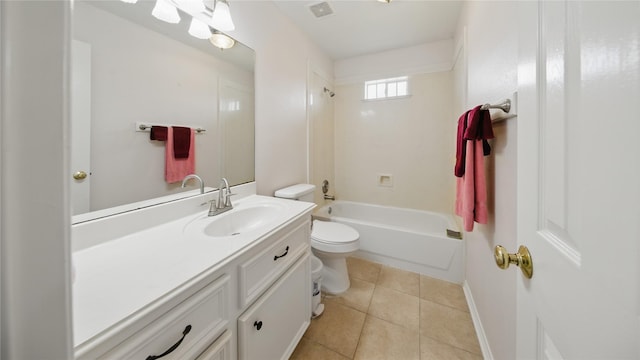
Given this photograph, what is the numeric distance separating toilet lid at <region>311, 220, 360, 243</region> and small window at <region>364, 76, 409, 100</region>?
1.76m

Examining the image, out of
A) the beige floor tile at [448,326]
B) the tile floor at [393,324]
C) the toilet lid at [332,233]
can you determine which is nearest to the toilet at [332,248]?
the toilet lid at [332,233]

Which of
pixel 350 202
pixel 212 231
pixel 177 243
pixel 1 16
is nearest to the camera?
pixel 1 16

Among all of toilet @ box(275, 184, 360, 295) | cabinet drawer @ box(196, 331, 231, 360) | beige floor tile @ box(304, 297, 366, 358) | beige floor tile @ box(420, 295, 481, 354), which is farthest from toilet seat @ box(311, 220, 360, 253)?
cabinet drawer @ box(196, 331, 231, 360)

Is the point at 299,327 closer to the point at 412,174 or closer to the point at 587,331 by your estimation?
the point at 587,331

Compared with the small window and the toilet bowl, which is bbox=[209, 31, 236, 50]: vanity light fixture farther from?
the small window

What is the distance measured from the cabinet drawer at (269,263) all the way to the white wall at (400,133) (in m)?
1.83

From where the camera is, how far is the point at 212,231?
105 cm

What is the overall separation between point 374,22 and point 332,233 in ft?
6.50

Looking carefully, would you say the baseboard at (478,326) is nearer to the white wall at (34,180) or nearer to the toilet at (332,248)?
the toilet at (332,248)

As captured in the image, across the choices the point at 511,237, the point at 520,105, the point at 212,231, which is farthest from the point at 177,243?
the point at 511,237

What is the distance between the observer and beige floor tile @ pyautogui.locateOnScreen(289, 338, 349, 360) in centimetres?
119

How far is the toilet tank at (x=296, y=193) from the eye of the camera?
5.65 feet

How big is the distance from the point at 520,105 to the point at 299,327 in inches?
52.3

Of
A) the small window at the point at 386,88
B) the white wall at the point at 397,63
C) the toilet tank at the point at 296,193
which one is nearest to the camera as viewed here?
the toilet tank at the point at 296,193
